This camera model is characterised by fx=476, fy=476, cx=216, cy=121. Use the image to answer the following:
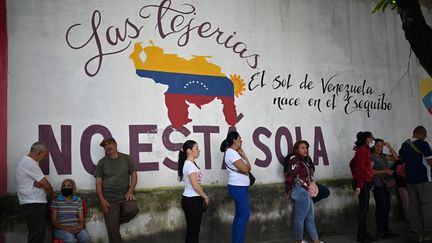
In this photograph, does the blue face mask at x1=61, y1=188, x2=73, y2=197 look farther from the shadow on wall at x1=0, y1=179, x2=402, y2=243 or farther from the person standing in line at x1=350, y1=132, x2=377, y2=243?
the person standing in line at x1=350, y1=132, x2=377, y2=243

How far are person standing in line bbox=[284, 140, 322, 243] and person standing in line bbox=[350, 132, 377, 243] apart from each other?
85 centimetres

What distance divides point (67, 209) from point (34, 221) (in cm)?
47

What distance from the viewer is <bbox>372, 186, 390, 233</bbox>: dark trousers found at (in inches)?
335

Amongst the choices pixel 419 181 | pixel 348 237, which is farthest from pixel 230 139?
pixel 419 181

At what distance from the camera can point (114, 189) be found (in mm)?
6875

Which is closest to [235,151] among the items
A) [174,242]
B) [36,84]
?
[174,242]

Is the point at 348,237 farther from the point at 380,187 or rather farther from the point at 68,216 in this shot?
the point at 68,216

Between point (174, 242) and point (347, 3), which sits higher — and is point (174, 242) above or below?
below

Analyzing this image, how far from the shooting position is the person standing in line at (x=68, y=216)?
21.1 ft

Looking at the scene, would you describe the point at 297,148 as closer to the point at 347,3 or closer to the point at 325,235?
the point at 325,235

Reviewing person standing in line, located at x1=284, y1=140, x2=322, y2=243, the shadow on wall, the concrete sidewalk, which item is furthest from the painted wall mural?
the concrete sidewalk

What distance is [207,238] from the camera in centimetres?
781

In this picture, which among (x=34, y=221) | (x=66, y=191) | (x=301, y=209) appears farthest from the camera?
(x=301, y=209)

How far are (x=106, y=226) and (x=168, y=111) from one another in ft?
6.81
